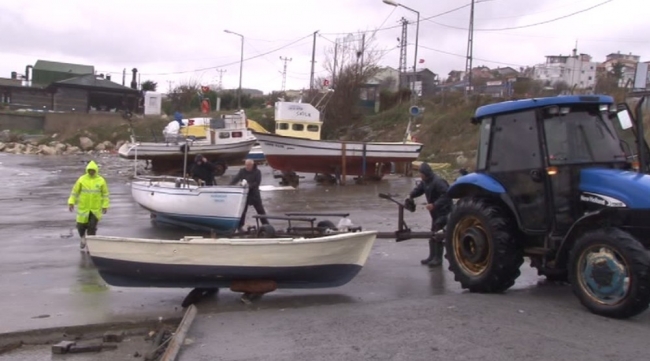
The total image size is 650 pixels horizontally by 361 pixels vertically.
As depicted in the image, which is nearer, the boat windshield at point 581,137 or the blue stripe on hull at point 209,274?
the boat windshield at point 581,137

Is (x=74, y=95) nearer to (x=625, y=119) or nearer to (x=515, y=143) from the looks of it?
(x=515, y=143)

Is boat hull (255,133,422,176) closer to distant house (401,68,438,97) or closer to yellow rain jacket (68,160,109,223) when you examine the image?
yellow rain jacket (68,160,109,223)

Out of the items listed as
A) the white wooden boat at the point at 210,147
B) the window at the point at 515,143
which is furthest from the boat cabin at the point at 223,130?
the window at the point at 515,143

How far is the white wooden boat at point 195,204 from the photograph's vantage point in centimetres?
1403

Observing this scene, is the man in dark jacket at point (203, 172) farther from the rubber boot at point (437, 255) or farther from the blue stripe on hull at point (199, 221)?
the rubber boot at point (437, 255)

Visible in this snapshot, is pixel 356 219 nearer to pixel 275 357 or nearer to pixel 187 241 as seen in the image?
pixel 187 241

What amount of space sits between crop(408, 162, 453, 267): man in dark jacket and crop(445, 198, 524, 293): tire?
1.93m

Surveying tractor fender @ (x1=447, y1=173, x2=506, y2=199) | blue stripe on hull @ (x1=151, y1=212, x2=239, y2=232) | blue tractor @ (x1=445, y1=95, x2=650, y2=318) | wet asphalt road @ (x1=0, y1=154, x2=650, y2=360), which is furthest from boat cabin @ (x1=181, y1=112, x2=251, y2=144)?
blue tractor @ (x1=445, y1=95, x2=650, y2=318)

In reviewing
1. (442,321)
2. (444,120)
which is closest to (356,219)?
(442,321)

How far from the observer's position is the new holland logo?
6.89 metres

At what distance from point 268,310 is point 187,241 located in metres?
1.26

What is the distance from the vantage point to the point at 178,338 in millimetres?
6508

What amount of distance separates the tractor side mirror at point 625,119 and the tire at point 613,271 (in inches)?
53.0

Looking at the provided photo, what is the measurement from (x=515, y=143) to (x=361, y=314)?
8.71 feet
